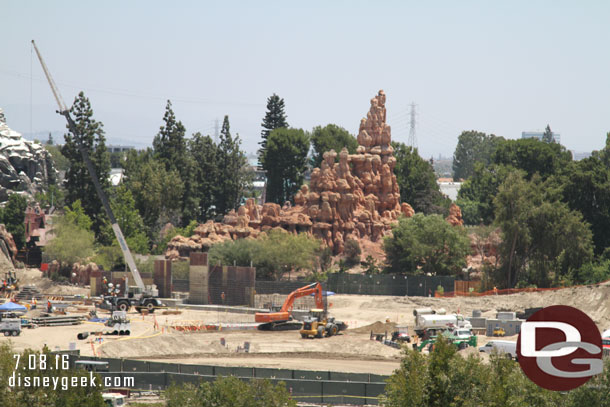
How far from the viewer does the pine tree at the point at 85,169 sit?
388ft

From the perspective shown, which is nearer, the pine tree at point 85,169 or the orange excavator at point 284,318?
the orange excavator at point 284,318

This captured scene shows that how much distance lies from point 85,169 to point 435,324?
62920 millimetres

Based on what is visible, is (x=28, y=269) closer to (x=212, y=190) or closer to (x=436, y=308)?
(x=212, y=190)

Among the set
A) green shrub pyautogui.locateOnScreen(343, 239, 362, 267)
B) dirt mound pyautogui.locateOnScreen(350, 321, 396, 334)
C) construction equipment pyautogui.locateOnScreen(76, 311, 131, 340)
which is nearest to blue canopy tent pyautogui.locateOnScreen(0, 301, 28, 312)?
construction equipment pyautogui.locateOnScreen(76, 311, 131, 340)

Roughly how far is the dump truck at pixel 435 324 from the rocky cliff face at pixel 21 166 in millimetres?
102271

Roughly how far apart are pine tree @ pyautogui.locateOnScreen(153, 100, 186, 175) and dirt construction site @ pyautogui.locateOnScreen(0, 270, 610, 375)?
42342 millimetres

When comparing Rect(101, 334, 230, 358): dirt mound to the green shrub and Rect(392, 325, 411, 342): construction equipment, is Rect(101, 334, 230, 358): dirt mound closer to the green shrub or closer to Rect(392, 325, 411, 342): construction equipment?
Rect(392, 325, 411, 342): construction equipment

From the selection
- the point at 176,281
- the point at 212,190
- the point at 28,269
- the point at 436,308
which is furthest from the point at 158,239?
the point at 436,308

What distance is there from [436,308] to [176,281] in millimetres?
25621

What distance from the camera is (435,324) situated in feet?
226

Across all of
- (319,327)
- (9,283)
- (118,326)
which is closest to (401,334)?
(319,327)

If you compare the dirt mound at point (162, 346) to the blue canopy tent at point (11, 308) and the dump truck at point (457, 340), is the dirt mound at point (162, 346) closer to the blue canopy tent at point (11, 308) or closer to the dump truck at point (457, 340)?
the dump truck at point (457, 340)

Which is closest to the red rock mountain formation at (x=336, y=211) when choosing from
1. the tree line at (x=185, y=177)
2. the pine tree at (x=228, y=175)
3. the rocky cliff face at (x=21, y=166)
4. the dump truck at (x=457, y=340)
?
the tree line at (x=185, y=177)

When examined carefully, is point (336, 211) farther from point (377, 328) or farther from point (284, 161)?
point (284, 161)
